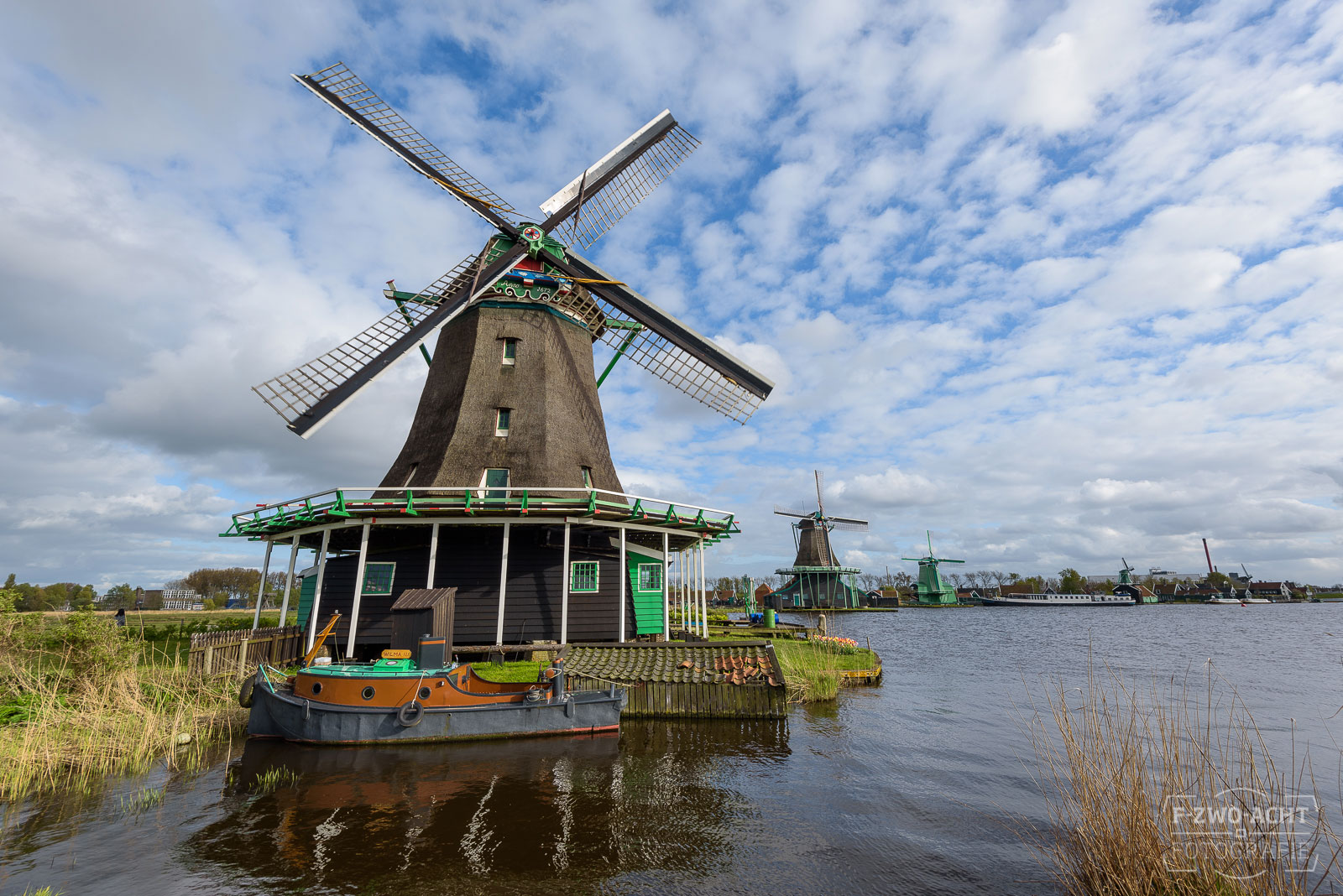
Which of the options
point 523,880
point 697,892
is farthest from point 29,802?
point 697,892

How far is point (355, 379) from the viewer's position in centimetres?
1855

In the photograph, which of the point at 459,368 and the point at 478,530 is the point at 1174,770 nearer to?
the point at 478,530

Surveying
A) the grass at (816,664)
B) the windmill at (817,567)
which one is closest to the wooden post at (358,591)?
the grass at (816,664)

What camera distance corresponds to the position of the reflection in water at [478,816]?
258 inches

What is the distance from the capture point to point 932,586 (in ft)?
334

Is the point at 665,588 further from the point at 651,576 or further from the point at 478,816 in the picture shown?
the point at 478,816

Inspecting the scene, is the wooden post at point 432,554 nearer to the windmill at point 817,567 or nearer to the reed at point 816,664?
the reed at point 816,664

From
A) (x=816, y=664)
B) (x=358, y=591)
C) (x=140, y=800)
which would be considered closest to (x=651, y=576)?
(x=816, y=664)

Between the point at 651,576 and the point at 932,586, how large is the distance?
311ft

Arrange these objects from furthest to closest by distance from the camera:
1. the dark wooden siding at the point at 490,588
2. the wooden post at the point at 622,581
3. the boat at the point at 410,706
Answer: the wooden post at the point at 622,581, the dark wooden siding at the point at 490,588, the boat at the point at 410,706

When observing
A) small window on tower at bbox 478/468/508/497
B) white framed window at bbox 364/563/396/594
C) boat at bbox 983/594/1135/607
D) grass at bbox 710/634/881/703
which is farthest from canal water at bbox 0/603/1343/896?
boat at bbox 983/594/1135/607

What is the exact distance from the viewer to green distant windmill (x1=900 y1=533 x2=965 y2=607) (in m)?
100

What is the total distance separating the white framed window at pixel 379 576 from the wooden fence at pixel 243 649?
2304 mm

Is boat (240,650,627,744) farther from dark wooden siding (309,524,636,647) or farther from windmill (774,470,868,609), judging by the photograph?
windmill (774,470,868,609)
